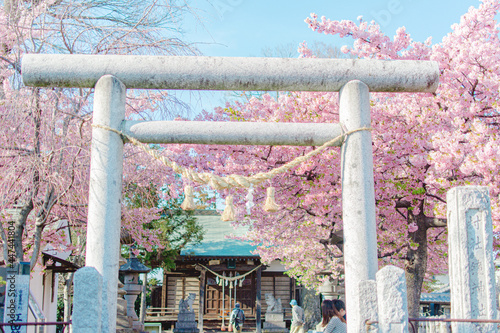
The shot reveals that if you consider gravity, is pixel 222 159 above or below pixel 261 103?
below

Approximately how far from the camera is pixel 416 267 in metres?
9.65

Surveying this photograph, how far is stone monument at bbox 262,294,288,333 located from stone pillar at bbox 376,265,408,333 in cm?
1641

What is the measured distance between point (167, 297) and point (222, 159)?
586 inches

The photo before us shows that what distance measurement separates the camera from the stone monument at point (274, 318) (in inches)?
800

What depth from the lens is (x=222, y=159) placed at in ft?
33.2

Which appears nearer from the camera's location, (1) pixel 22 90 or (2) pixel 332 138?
(2) pixel 332 138

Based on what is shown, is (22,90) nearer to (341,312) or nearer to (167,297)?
(341,312)

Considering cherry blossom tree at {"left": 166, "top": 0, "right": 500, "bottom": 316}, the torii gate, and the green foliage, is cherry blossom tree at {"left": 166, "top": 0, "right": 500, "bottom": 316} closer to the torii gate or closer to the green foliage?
the torii gate

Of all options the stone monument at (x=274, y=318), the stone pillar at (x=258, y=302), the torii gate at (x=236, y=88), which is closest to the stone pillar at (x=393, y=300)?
the torii gate at (x=236, y=88)

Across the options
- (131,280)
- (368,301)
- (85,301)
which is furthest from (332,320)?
(131,280)

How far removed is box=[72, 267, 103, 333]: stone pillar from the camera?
470 centimetres

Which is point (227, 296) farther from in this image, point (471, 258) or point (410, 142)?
point (471, 258)

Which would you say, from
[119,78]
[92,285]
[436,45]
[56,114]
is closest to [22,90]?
[56,114]

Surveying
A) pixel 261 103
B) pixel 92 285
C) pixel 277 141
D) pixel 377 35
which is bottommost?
pixel 92 285
